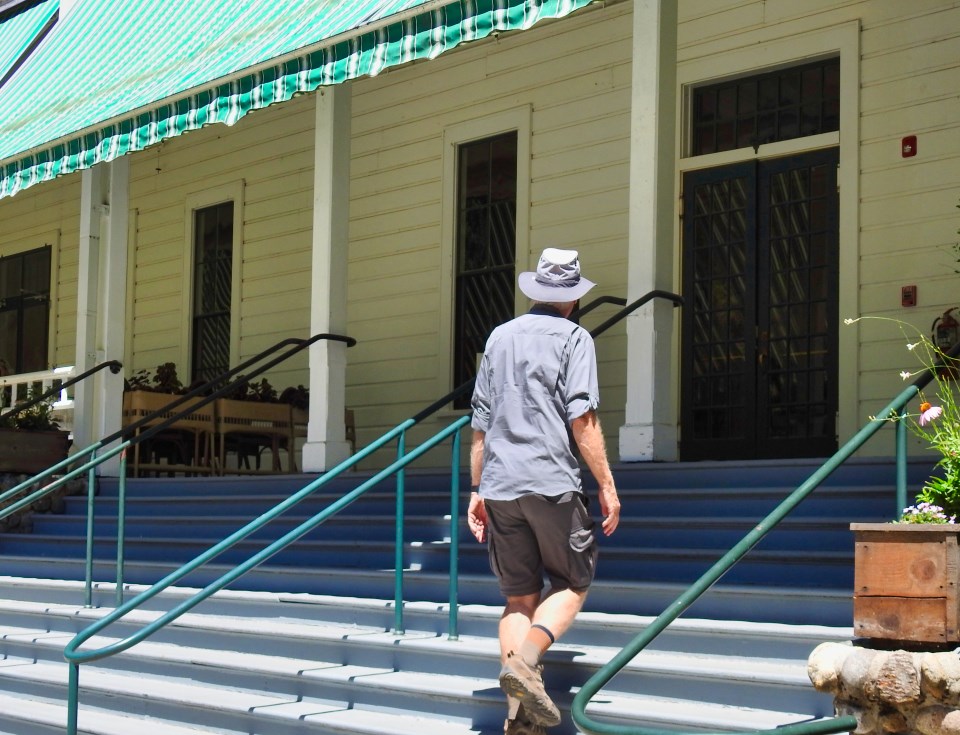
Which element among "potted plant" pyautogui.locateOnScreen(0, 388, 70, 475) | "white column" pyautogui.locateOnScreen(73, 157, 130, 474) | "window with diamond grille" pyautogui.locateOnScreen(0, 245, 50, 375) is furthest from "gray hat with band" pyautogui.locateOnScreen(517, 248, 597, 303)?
"window with diamond grille" pyautogui.locateOnScreen(0, 245, 50, 375)

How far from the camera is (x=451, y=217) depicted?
38.7 ft

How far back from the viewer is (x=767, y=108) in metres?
9.80

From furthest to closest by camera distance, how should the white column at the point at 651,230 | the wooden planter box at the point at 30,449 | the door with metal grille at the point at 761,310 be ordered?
the wooden planter box at the point at 30,449
the door with metal grille at the point at 761,310
the white column at the point at 651,230

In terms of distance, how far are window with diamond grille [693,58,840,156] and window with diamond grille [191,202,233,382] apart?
5.69m

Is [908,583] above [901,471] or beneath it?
beneath

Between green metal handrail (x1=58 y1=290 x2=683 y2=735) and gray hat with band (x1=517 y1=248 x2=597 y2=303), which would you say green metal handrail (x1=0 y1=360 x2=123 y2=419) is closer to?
green metal handrail (x1=58 y1=290 x2=683 y2=735)

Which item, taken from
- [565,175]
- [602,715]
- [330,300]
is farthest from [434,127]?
[602,715]

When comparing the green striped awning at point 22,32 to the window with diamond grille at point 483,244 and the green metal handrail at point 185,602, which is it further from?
the green metal handrail at point 185,602

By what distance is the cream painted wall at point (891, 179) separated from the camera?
28.8 ft

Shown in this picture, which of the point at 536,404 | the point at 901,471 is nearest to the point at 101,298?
the point at 536,404

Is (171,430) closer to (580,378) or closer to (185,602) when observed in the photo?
(185,602)

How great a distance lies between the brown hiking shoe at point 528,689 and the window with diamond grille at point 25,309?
39.3 ft

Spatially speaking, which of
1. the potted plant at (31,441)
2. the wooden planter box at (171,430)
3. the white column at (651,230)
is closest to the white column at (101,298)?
the potted plant at (31,441)

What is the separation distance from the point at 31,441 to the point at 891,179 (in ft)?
23.4
